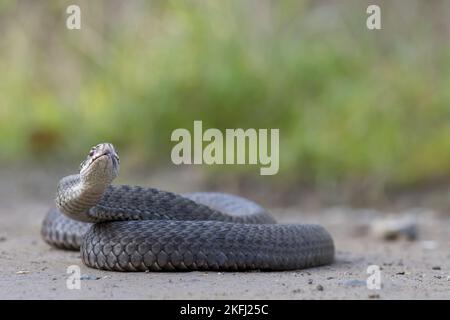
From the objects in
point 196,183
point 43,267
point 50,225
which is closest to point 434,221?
point 196,183

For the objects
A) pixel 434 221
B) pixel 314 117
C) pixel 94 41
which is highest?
pixel 94 41

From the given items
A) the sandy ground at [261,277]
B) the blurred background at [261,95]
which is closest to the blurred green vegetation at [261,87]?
the blurred background at [261,95]

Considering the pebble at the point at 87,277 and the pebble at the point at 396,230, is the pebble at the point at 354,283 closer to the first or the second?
the pebble at the point at 87,277

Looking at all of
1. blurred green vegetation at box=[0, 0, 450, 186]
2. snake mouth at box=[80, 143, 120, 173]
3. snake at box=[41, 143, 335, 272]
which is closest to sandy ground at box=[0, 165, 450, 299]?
snake at box=[41, 143, 335, 272]

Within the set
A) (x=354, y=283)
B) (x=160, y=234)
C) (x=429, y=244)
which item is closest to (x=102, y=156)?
(x=160, y=234)

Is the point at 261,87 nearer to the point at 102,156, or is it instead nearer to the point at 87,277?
the point at 102,156

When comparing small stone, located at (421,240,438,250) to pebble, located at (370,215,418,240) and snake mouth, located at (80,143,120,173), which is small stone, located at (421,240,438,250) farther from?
snake mouth, located at (80,143,120,173)
